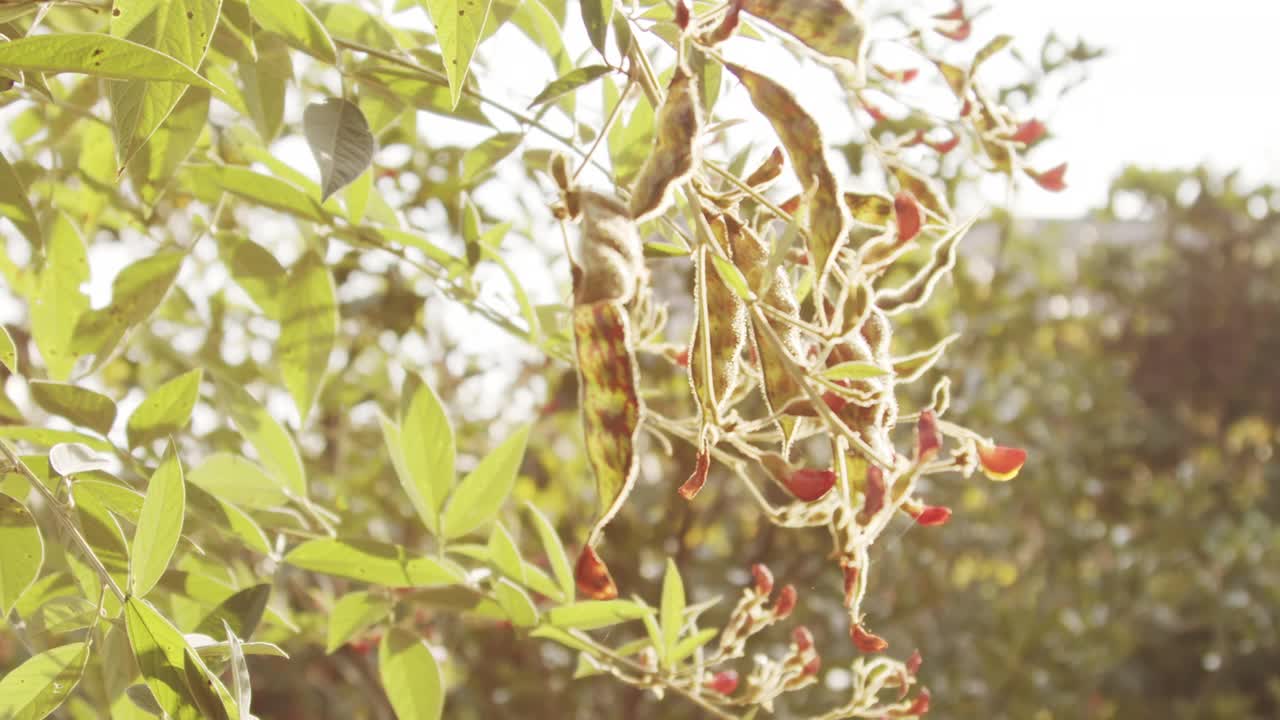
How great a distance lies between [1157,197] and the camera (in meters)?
3.63

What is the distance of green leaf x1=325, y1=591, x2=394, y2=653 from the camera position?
2.15ft

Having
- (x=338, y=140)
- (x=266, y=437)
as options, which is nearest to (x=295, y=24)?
(x=338, y=140)

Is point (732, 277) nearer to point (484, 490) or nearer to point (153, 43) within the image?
point (153, 43)

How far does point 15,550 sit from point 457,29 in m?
0.31

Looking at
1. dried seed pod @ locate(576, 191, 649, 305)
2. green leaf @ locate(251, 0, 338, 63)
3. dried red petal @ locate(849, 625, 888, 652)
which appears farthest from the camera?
green leaf @ locate(251, 0, 338, 63)

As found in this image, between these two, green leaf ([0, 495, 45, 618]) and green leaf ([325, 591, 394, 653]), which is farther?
green leaf ([325, 591, 394, 653])

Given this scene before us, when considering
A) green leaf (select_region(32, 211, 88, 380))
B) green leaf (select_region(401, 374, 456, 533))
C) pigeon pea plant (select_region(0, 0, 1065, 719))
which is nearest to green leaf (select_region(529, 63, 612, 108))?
pigeon pea plant (select_region(0, 0, 1065, 719))

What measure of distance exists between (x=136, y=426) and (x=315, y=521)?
0.47 feet

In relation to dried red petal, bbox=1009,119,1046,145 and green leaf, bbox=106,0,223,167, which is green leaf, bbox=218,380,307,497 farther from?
dried red petal, bbox=1009,119,1046,145

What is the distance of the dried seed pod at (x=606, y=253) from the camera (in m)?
0.32

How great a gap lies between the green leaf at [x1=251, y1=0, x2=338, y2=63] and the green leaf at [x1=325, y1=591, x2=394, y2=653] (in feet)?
0.95

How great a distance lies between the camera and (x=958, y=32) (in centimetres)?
62

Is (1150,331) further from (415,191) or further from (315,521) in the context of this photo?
(315,521)

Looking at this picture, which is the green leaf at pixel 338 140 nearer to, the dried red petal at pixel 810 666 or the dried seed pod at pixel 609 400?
the dried seed pod at pixel 609 400
